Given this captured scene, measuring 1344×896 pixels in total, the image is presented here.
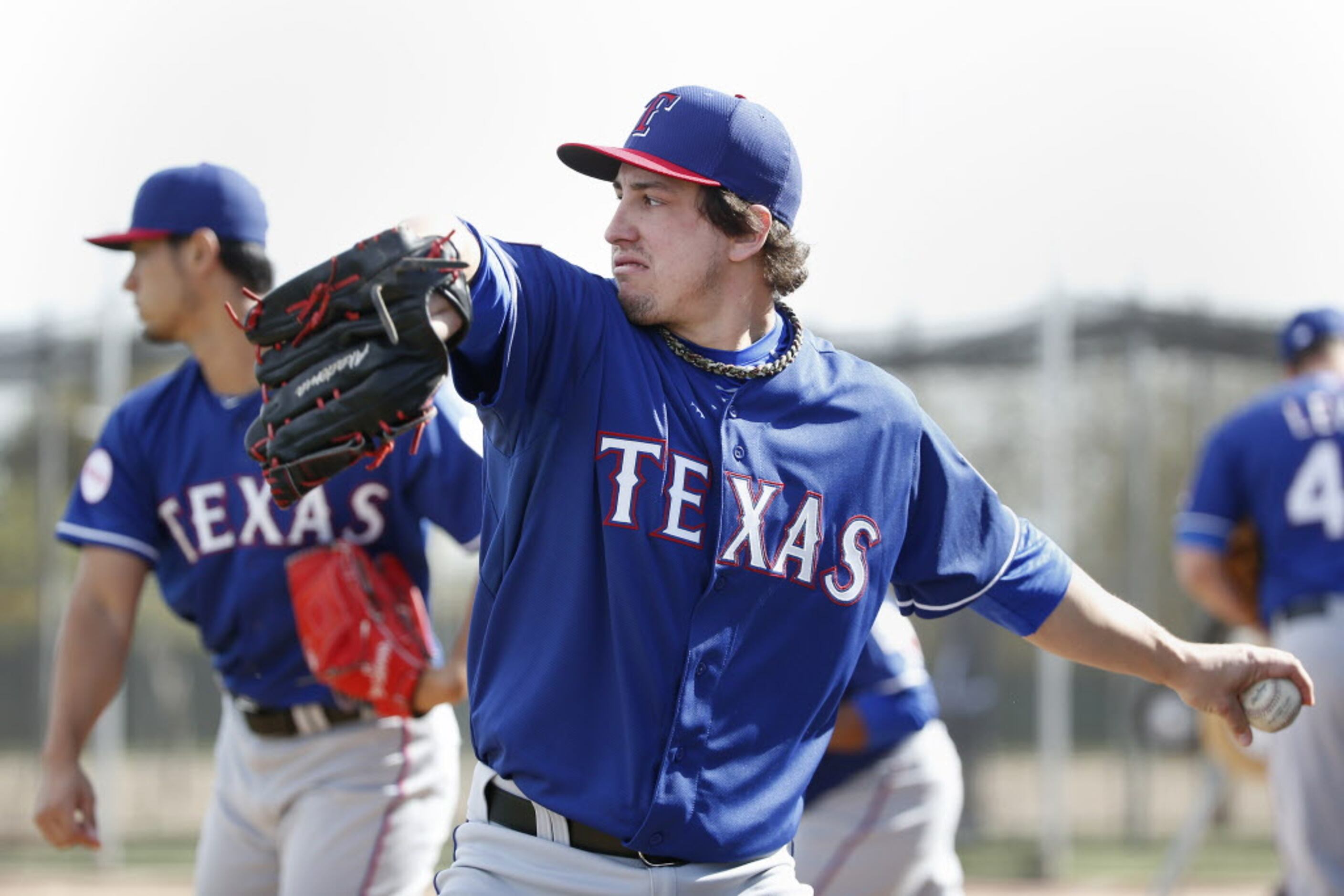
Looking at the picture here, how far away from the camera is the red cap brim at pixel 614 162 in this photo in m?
2.76

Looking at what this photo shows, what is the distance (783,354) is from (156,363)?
324 inches

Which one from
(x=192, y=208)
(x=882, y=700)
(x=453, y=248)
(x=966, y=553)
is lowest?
(x=882, y=700)

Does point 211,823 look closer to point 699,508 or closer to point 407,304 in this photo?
point 699,508

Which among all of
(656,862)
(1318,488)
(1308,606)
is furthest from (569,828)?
(1318,488)

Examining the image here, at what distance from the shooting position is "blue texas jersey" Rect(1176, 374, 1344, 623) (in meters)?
5.73

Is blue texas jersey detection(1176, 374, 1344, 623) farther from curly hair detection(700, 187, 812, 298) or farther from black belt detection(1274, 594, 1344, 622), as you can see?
curly hair detection(700, 187, 812, 298)

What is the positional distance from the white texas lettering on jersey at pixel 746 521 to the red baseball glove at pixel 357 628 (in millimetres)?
1316

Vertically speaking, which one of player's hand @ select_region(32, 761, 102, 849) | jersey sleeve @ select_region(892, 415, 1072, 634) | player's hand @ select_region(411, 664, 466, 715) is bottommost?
player's hand @ select_region(32, 761, 102, 849)

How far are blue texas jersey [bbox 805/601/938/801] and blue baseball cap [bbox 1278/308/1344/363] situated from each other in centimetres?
289

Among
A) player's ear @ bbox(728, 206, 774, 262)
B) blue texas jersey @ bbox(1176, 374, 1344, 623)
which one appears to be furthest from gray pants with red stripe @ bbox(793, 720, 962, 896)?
blue texas jersey @ bbox(1176, 374, 1344, 623)

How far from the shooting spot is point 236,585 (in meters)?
3.97

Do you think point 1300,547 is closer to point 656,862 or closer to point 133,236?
point 656,862

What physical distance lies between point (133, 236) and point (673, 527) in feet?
7.10

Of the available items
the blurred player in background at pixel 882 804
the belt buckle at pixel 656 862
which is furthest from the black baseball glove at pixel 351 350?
the blurred player in background at pixel 882 804
